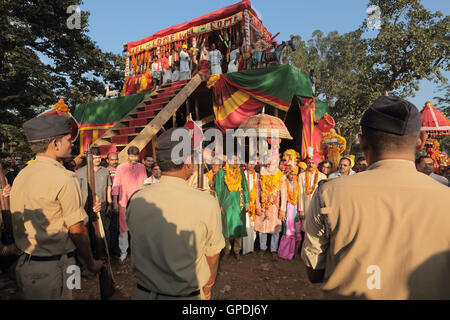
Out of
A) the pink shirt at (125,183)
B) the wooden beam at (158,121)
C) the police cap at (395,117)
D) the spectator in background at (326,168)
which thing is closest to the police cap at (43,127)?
the police cap at (395,117)

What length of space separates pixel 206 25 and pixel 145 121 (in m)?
6.02

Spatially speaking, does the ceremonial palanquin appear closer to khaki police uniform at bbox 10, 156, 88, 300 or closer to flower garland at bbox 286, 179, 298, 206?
flower garland at bbox 286, 179, 298, 206

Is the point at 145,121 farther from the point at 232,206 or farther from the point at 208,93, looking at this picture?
the point at 232,206

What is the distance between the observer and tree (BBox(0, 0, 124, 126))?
10070 mm

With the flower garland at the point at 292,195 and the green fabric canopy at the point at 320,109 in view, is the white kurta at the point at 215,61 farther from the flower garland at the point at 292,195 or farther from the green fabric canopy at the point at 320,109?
the flower garland at the point at 292,195

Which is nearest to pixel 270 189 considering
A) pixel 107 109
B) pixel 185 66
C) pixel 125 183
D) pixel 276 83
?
pixel 125 183

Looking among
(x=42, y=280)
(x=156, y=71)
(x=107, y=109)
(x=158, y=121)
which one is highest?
(x=156, y=71)

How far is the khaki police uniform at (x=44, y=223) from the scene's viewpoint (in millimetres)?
1615

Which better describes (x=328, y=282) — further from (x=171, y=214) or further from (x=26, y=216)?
(x=26, y=216)

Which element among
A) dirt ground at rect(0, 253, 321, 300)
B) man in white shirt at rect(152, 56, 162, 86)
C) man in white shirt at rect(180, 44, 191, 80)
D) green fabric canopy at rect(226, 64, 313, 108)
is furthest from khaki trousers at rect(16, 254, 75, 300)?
man in white shirt at rect(152, 56, 162, 86)

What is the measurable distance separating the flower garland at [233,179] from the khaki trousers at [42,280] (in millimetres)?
3402

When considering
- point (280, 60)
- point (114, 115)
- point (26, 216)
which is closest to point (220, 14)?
point (280, 60)

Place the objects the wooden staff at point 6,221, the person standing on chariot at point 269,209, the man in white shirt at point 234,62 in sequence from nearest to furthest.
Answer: the wooden staff at point 6,221
the person standing on chariot at point 269,209
the man in white shirt at point 234,62

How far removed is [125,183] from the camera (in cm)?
461
